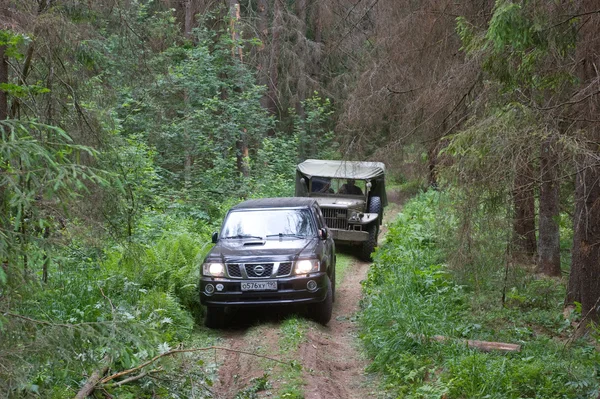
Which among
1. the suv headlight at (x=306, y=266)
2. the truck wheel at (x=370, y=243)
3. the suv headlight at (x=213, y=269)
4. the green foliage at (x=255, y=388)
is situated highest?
the suv headlight at (x=306, y=266)

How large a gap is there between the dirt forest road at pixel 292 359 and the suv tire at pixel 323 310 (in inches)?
5.3

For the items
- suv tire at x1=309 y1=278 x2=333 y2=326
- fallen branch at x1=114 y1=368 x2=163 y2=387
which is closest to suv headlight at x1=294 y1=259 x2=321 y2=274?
suv tire at x1=309 y1=278 x2=333 y2=326

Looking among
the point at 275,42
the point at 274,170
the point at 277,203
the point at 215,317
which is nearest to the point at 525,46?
the point at 277,203

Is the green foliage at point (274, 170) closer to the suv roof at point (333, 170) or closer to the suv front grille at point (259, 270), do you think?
the suv roof at point (333, 170)

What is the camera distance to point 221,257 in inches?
400

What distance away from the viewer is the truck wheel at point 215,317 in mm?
10297

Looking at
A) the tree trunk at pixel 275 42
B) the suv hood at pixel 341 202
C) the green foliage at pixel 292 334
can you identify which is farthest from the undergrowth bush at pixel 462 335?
the tree trunk at pixel 275 42

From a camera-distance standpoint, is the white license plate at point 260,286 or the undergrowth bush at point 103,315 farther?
the white license plate at point 260,286

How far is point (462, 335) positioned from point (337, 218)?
8.53 metres

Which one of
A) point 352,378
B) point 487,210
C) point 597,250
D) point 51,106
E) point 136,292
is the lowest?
point 352,378

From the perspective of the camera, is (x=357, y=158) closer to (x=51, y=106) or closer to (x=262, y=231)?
(x=262, y=231)

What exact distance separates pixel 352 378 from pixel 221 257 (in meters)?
2.83

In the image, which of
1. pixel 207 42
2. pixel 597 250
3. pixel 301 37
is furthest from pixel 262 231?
pixel 301 37

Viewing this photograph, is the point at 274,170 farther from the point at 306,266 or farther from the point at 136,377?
the point at 136,377
